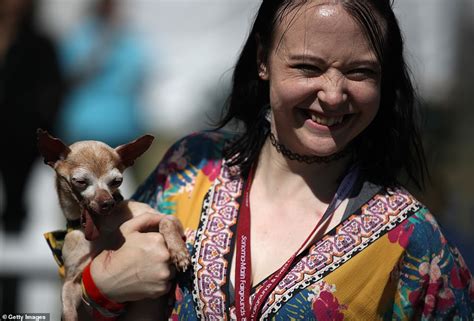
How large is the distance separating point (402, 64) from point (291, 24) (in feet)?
1.33

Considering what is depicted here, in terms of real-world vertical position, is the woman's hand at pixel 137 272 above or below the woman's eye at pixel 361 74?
below

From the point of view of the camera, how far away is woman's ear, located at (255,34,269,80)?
274 cm

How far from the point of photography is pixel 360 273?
2.41m

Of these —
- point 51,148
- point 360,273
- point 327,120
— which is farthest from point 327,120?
point 51,148

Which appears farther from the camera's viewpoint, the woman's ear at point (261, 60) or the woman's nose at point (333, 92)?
the woman's ear at point (261, 60)

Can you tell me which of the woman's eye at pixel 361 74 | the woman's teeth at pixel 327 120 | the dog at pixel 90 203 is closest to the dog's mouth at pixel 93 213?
the dog at pixel 90 203

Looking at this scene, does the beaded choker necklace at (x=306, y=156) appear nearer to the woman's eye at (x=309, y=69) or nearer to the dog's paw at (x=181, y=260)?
the woman's eye at (x=309, y=69)

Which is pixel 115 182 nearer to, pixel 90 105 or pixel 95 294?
pixel 95 294

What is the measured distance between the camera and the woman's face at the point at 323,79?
2.42 meters

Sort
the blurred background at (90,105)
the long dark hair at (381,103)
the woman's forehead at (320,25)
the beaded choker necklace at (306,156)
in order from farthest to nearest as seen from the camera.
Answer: the blurred background at (90,105)
the beaded choker necklace at (306,156)
the long dark hair at (381,103)
the woman's forehead at (320,25)

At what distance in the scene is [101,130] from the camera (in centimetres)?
634

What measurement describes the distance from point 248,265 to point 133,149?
495 millimetres

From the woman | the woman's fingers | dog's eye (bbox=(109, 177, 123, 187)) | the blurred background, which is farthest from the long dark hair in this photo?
the blurred background

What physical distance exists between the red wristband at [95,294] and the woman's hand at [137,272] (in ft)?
0.05
